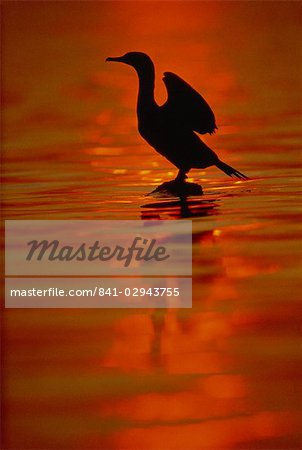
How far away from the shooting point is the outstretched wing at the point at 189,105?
3.83 metres

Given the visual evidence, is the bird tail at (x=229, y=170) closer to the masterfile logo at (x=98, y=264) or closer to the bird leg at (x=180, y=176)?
the bird leg at (x=180, y=176)

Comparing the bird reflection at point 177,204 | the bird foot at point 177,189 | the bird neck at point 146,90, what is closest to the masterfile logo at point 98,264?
the bird reflection at point 177,204

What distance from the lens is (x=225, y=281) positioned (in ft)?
10.2

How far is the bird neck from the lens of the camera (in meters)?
3.91

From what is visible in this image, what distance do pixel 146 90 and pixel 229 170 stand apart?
51 centimetres

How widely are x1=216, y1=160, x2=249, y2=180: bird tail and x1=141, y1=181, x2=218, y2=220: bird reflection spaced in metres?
0.13

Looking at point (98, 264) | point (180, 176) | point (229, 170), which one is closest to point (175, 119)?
point (180, 176)

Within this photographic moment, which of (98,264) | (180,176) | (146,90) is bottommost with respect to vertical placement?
(98,264)

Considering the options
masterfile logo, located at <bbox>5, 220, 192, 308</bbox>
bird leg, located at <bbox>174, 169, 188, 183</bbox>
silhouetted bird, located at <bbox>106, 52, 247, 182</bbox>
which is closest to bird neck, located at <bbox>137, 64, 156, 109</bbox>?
silhouetted bird, located at <bbox>106, 52, 247, 182</bbox>

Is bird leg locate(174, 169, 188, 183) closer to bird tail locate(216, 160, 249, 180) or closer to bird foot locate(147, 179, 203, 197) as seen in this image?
bird foot locate(147, 179, 203, 197)

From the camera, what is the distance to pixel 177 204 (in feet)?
12.3

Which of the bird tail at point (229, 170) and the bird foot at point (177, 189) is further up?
the bird tail at point (229, 170)

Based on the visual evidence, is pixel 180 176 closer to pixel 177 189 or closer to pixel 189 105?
pixel 177 189

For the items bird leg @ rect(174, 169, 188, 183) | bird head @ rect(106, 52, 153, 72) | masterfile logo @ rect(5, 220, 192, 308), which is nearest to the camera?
masterfile logo @ rect(5, 220, 192, 308)
